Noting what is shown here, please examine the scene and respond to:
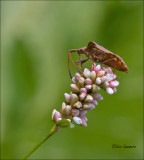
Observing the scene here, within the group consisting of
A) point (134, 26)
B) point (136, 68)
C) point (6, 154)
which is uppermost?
point (134, 26)

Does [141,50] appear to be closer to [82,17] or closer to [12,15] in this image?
[82,17]

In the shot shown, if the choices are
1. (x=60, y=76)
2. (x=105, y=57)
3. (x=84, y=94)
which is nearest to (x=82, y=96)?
(x=84, y=94)

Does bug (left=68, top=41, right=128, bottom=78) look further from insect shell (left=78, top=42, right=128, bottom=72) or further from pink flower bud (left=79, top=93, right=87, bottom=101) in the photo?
pink flower bud (left=79, top=93, right=87, bottom=101)

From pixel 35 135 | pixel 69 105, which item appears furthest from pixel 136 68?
pixel 69 105

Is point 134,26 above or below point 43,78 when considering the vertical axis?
above

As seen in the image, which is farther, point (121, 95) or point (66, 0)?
point (66, 0)
